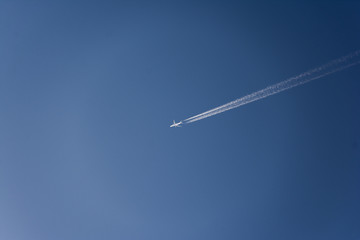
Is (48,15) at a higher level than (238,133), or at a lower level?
higher

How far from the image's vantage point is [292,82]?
9.23 metres

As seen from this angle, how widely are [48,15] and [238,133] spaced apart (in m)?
8.99

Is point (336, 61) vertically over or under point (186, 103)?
over

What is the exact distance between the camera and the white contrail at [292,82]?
902 centimetres

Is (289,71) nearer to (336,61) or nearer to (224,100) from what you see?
(336,61)

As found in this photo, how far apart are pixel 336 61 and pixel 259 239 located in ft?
24.8

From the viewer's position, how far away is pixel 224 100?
943cm

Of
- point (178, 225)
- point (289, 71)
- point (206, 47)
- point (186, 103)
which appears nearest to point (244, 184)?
point (178, 225)

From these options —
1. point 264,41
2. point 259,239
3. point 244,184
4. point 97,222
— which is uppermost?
point 264,41

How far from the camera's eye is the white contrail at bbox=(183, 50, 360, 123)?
9.02m

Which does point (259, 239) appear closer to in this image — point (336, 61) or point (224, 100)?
point (224, 100)

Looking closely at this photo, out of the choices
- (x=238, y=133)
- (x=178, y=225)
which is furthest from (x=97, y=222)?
(x=238, y=133)

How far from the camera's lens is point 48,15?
943 cm

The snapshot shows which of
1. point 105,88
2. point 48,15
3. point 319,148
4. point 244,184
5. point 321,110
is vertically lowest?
point 244,184
